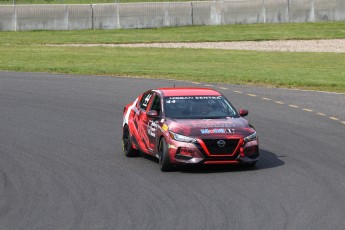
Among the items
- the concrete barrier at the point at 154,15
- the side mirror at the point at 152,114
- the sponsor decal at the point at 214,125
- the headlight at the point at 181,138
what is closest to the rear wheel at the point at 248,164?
the sponsor decal at the point at 214,125

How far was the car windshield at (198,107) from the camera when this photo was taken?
18.5m

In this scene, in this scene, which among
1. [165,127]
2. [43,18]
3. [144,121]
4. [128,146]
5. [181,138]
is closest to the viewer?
[181,138]

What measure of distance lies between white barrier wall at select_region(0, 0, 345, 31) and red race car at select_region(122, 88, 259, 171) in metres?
36.7

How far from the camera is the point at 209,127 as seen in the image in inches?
691

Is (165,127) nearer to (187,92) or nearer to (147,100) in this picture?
(187,92)

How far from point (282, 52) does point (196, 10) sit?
12114 millimetres

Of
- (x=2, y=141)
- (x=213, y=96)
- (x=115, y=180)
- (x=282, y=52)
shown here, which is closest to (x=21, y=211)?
(x=115, y=180)

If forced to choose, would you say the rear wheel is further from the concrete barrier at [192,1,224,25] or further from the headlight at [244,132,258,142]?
the concrete barrier at [192,1,224,25]

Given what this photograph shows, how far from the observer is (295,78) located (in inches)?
1412

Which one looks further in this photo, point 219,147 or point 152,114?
point 152,114

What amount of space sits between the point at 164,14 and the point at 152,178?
41.4 meters

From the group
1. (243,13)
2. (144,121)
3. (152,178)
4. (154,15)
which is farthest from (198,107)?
(243,13)

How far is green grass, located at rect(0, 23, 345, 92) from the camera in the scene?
36.7 m

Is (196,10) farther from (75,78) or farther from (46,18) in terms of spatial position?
(75,78)
